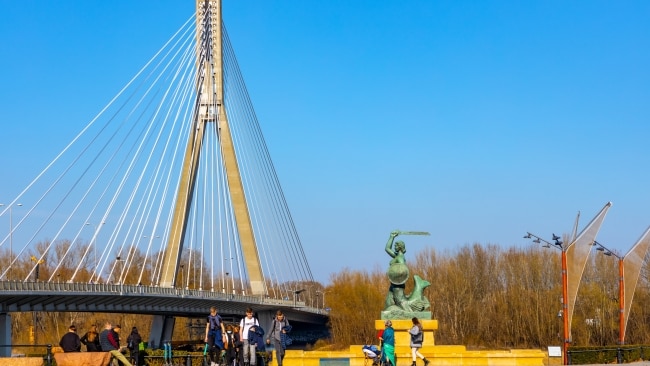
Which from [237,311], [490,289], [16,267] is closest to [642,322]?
[490,289]

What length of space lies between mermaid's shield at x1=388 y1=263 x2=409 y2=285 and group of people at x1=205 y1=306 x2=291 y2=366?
6.30 metres

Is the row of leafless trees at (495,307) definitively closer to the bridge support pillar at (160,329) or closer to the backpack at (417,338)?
the bridge support pillar at (160,329)

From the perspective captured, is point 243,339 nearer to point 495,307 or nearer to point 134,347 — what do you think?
point 134,347

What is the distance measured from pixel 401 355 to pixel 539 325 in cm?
3871

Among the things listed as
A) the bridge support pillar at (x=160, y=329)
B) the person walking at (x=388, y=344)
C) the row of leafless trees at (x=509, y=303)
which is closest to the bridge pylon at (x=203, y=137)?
the bridge support pillar at (x=160, y=329)

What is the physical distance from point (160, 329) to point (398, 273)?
32949 millimetres

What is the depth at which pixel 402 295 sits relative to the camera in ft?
87.0

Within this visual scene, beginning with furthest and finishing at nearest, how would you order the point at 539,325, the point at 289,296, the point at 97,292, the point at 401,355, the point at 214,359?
1. the point at 289,296
2. the point at 539,325
3. the point at 97,292
4. the point at 401,355
5. the point at 214,359

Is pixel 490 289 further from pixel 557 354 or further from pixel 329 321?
pixel 557 354

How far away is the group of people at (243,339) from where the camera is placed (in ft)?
65.4

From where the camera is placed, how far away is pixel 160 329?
56594mm

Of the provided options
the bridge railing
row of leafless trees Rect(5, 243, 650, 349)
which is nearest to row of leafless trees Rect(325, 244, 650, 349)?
row of leafless trees Rect(5, 243, 650, 349)

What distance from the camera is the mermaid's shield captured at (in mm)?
26422

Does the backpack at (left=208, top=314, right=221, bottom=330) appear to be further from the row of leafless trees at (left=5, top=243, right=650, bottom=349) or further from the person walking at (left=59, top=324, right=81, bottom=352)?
the row of leafless trees at (left=5, top=243, right=650, bottom=349)
